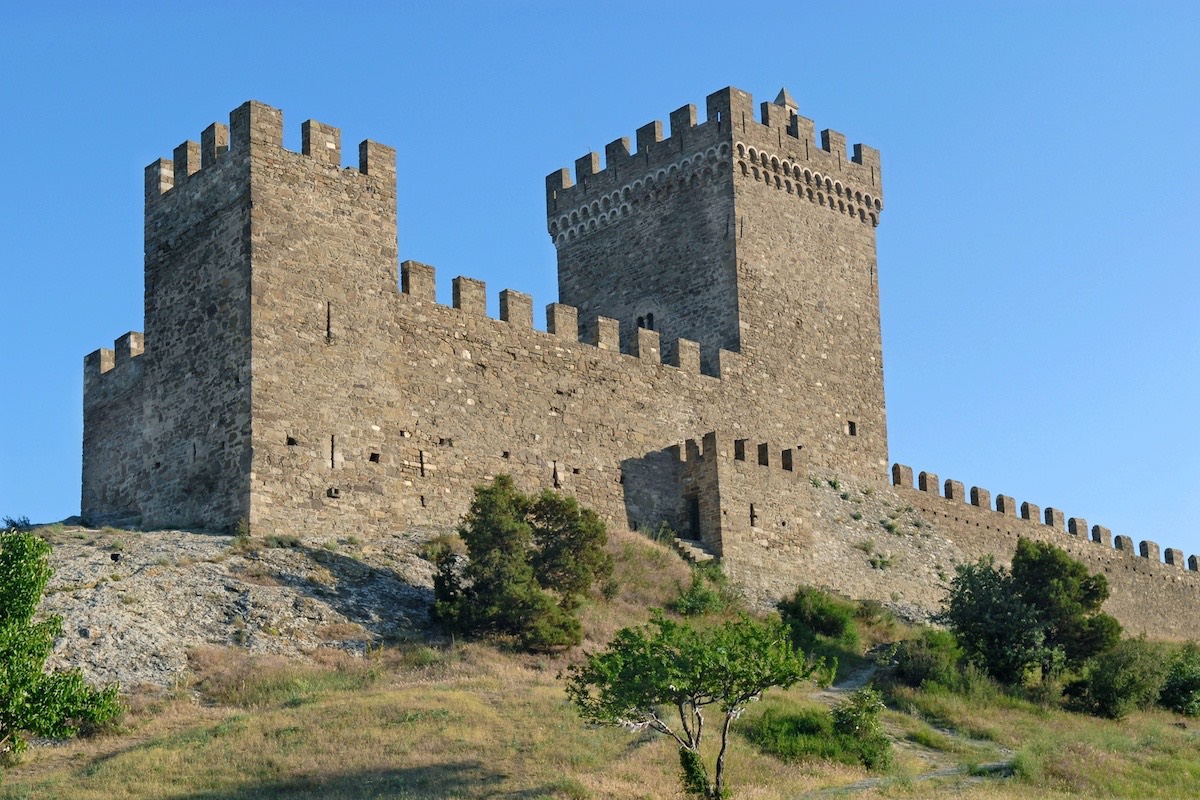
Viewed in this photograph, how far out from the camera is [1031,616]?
32.2 m

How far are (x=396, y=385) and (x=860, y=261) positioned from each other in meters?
14.8

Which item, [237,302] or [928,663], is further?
[237,302]

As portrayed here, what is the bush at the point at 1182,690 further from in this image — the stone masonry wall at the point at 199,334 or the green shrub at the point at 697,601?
the stone masonry wall at the point at 199,334

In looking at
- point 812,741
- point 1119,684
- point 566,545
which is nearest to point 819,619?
point 1119,684

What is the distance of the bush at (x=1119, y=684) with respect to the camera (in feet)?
102

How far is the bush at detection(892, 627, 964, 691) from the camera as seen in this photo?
30438 millimetres

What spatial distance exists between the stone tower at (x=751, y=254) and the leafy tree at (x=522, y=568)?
9139 millimetres

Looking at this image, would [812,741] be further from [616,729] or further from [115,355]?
[115,355]

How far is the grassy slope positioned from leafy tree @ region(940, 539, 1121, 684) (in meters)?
2.84

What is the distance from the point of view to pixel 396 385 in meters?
32.5

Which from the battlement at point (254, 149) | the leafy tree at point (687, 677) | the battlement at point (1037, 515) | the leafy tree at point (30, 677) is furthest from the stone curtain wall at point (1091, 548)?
the leafy tree at point (30, 677)

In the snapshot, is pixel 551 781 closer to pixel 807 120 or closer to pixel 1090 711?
pixel 1090 711

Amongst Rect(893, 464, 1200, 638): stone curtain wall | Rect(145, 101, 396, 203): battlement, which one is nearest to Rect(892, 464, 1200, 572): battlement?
Rect(893, 464, 1200, 638): stone curtain wall

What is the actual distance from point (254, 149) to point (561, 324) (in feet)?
24.8
